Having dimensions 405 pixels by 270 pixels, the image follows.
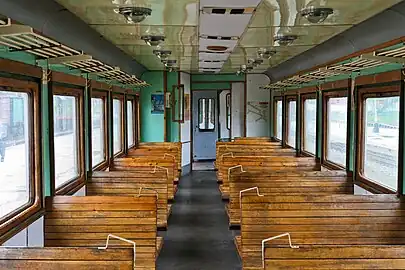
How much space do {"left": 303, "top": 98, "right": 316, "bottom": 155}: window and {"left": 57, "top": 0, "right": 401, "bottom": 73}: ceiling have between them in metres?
2.02

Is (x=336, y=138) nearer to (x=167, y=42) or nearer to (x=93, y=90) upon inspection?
(x=167, y=42)

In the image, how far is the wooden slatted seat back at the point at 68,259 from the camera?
268 centimetres

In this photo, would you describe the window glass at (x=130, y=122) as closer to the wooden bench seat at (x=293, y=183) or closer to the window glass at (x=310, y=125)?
the window glass at (x=310, y=125)

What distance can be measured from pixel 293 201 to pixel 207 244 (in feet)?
6.27

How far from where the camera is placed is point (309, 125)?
8.83 meters

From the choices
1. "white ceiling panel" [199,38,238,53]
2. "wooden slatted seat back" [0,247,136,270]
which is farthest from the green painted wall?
"wooden slatted seat back" [0,247,136,270]

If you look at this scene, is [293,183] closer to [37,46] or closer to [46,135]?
[46,135]

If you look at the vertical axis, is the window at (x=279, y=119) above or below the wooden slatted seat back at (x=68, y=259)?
above

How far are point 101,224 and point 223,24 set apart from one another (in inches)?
76.1

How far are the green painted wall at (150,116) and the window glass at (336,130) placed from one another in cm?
478

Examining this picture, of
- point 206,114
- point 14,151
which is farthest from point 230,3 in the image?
point 206,114

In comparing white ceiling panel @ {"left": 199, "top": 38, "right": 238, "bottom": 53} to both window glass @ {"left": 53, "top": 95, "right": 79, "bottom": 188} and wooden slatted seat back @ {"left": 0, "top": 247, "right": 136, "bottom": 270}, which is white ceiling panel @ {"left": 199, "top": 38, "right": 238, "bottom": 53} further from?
wooden slatted seat back @ {"left": 0, "top": 247, "right": 136, "bottom": 270}

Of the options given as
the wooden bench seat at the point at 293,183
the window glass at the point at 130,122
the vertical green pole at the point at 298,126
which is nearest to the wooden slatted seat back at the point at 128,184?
the wooden bench seat at the point at 293,183

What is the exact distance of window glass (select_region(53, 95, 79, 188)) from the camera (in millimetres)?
5008
